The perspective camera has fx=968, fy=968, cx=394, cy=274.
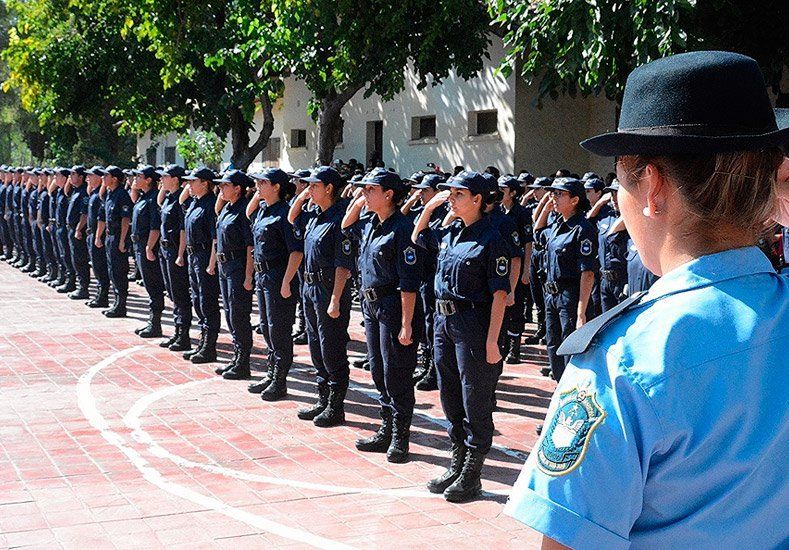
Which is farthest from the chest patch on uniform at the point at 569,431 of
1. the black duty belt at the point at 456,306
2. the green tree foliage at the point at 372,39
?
the green tree foliage at the point at 372,39

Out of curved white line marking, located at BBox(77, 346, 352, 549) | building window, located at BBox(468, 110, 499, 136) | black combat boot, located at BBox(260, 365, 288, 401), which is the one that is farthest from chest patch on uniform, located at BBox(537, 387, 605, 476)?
building window, located at BBox(468, 110, 499, 136)

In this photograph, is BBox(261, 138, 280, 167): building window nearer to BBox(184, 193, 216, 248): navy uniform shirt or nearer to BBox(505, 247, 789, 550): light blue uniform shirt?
BBox(184, 193, 216, 248): navy uniform shirt

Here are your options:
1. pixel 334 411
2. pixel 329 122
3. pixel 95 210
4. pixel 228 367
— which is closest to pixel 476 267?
pixel 334 411

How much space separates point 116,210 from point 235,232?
484 cm

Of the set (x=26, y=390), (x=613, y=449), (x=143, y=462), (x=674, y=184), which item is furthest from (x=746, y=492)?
(x=26, y=390)

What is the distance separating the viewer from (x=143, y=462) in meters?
6.82

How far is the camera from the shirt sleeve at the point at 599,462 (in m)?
1.44

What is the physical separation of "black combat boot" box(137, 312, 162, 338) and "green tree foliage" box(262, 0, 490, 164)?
537 cm

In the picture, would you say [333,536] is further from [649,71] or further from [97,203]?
[97,203]

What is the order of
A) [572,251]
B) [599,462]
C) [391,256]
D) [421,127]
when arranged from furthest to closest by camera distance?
[421,127] → [572,251] → [391,256] → [599,462]

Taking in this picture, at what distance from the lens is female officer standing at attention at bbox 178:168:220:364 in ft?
35.2

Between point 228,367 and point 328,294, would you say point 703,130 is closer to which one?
point 328,294

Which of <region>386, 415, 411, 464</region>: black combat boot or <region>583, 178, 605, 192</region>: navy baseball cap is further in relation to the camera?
<region>583, 178, 605, 192</region>: navy baseball cap

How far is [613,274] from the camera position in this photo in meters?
8.67
